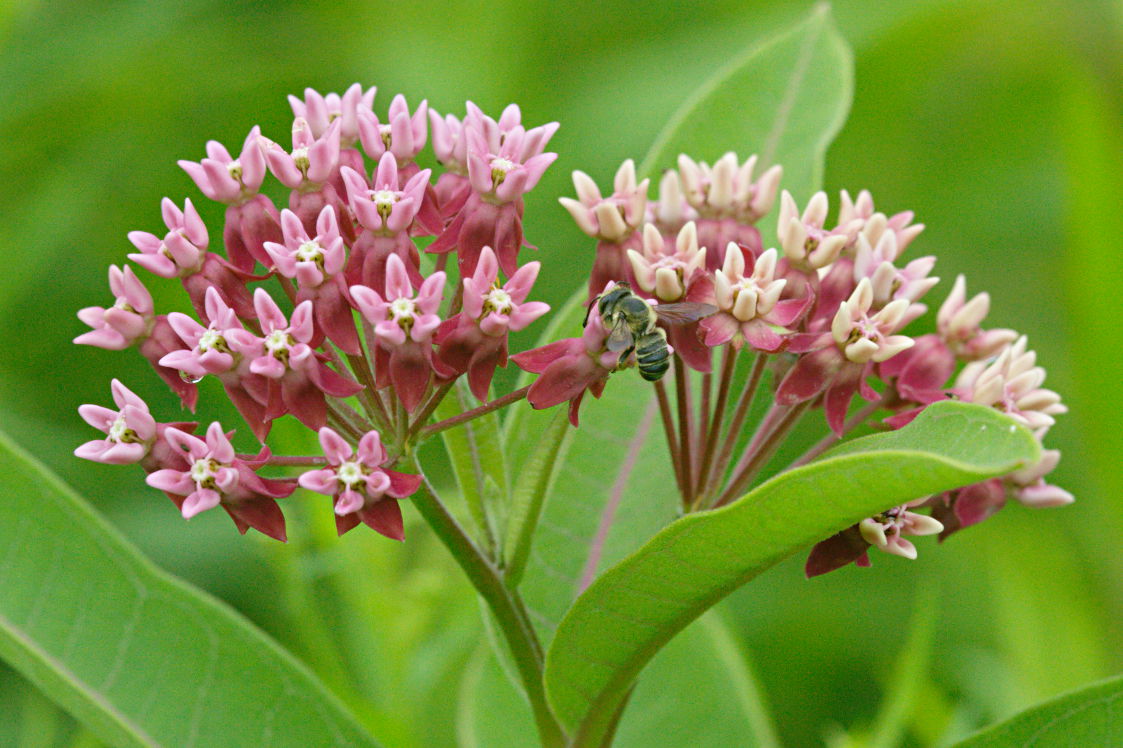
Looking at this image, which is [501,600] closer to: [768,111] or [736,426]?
[736,426]

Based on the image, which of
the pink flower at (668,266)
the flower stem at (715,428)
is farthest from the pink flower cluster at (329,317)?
the flower stem at (715,428)

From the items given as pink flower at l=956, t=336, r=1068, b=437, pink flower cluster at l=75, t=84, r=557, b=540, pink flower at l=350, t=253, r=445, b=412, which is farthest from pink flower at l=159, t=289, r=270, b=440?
pink flower at l=956, t=336, r=1068, b=437

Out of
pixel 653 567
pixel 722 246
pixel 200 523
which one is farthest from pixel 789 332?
pixel 200 523

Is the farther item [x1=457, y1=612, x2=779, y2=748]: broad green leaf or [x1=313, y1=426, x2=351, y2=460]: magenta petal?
[x1=457, y1=612, x2=779, y2=748]: broad green leaf

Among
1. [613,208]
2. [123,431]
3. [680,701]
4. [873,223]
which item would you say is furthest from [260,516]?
[680,701]

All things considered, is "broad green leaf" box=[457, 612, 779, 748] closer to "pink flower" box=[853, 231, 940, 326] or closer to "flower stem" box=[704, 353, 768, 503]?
"flower stem" box=[704, 353, 768, 503]

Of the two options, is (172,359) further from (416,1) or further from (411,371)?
(416,1)
